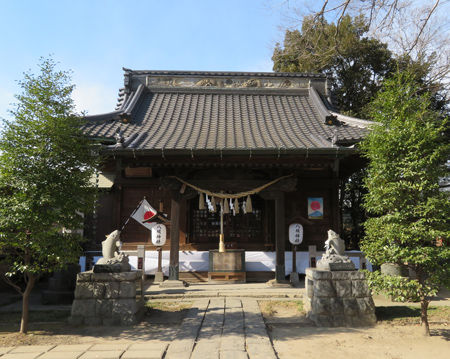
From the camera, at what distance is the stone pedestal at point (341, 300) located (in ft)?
19.2

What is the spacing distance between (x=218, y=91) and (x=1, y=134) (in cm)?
954

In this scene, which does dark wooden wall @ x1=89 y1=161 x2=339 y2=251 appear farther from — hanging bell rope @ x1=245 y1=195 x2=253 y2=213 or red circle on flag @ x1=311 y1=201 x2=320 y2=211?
hanging bell rope @ x1=245 y1=195 x2=253 y2=213

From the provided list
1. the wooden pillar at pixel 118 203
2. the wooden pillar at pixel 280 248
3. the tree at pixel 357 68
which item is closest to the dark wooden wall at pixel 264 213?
the wooden pillar at pixel 118 203

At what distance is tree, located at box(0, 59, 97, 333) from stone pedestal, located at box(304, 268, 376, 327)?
14.9 ft

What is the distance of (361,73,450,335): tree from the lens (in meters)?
5.23

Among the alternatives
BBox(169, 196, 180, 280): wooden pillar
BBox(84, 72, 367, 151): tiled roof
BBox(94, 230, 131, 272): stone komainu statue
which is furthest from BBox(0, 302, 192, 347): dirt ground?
BBox(84, 72, 367, 151): tiled roof

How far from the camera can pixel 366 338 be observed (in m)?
5.23

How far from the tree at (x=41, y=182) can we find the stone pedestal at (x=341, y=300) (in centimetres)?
455

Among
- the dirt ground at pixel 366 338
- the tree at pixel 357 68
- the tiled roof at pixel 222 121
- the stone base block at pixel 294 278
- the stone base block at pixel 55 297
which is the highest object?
the tree at pixel 357 68

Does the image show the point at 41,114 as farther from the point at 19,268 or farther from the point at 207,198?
the point at 207,198

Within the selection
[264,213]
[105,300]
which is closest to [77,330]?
[105,300]

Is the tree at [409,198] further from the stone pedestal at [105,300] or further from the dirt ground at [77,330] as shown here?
the stone pedestal at [105,300]

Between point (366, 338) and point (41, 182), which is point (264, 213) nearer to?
point (366, 338)

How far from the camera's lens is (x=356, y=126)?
10703 mm
